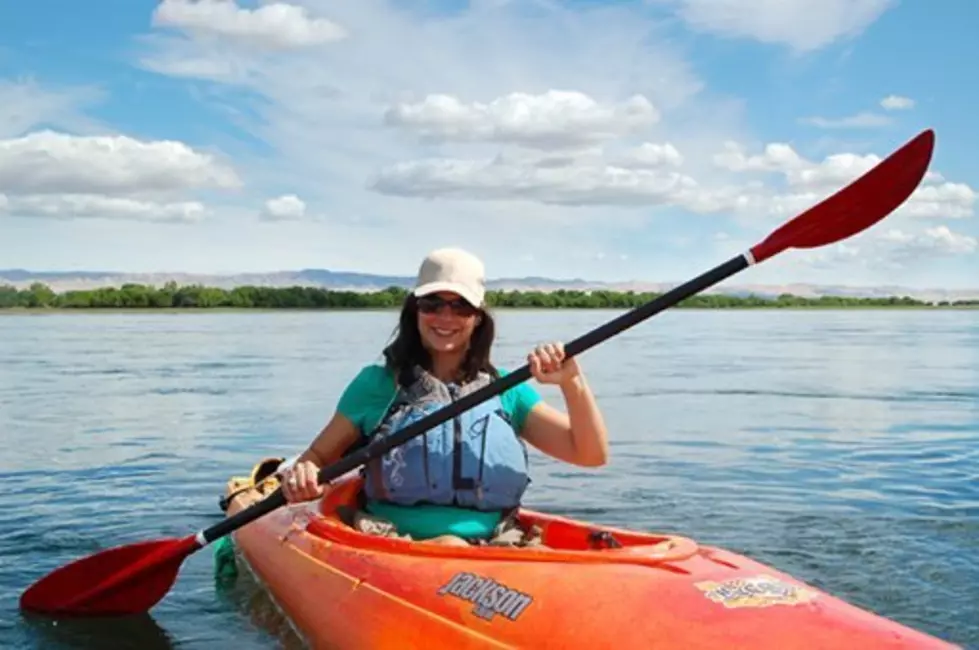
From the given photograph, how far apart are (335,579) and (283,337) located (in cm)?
3042

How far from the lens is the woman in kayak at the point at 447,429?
4.16 metres

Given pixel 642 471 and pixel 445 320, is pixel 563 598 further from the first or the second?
pixel 642 471

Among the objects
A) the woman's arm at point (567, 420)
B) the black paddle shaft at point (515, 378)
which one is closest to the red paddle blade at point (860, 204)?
the black paddle shaft at point (515, 378)

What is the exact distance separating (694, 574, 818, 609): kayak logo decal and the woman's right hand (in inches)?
59.3

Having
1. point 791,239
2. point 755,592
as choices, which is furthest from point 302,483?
point 791,239

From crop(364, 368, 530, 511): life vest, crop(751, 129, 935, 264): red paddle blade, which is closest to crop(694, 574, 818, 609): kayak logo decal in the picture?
crop(364, 368, 530, 511): life vest

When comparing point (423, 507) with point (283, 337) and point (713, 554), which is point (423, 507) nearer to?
point (713, 554)

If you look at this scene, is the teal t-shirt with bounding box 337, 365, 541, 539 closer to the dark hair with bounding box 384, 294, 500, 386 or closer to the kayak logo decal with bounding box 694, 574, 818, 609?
the dark hair with bounding box 384, 294, 500, 386

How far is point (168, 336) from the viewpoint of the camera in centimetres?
3481

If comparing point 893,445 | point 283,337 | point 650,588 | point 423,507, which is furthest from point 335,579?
point 283,337

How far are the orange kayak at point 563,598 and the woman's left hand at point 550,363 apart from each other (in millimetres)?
561

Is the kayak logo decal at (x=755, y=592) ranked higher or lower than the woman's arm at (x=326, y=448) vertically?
lower

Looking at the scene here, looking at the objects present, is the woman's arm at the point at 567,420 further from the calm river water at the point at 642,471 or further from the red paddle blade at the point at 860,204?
the calm river water at the point at 642,471

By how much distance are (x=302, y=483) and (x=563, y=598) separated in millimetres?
1199
